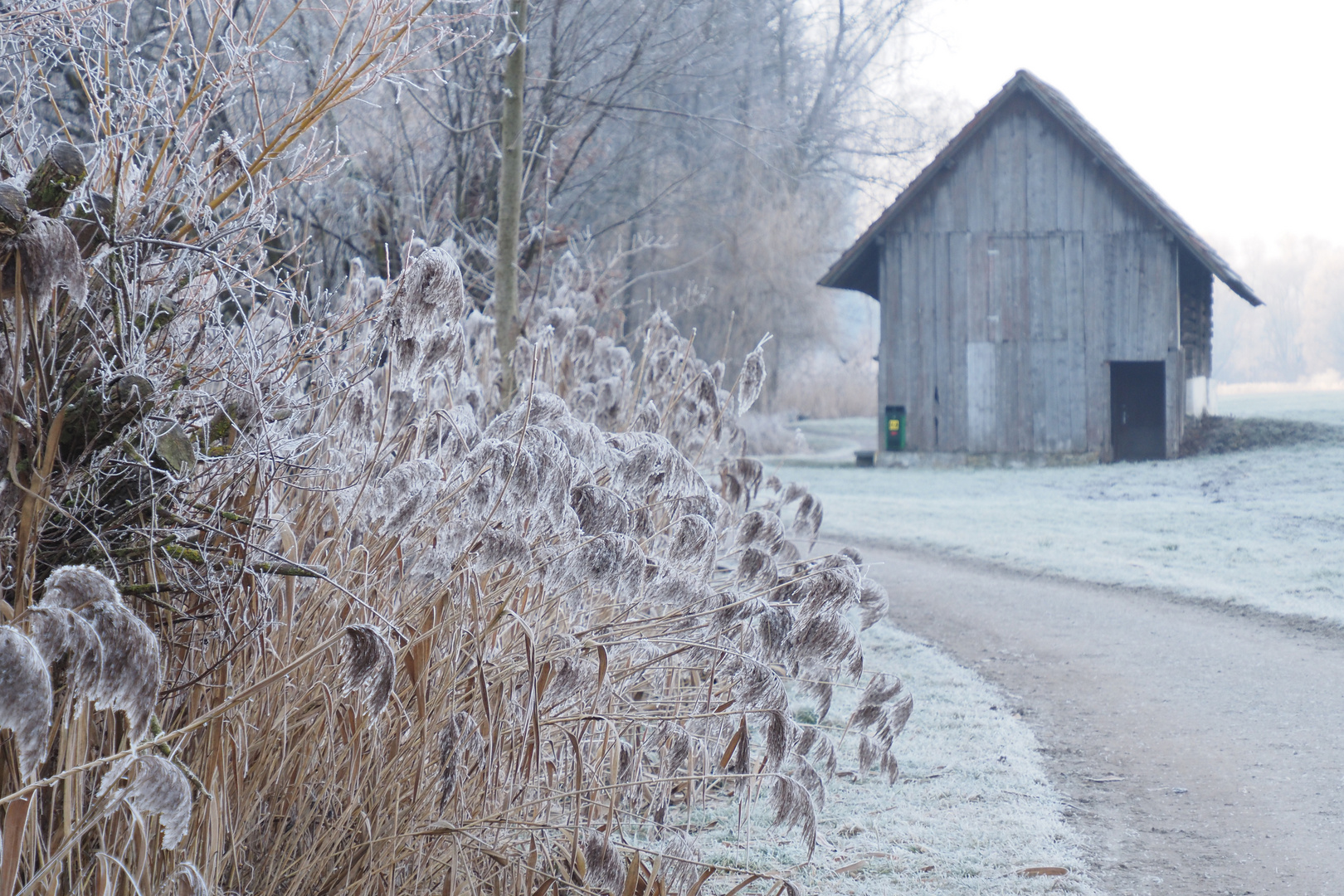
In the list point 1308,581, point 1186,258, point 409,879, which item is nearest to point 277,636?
point 409,879

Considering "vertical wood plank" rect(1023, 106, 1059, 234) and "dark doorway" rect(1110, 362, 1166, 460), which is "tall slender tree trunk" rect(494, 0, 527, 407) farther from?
"dark doorway" rect(1110, 362, 1166, 460)

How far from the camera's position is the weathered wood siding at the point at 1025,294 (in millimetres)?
17719

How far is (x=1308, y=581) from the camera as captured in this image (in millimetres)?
7789

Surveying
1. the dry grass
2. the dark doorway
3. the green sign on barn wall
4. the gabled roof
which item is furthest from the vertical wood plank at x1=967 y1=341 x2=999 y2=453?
the dry grass

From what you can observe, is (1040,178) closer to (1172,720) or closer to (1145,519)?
(1145,519)

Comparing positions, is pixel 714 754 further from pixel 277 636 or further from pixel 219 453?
pixel 219 453

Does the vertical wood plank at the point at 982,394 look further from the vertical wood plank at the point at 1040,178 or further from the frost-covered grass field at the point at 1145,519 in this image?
the vertical wood plank at the point at 1040,178

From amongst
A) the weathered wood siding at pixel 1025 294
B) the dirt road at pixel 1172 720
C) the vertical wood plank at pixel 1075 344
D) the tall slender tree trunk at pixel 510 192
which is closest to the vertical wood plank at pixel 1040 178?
the weathered wood siding at pixel 1025 294

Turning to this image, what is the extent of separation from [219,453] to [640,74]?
6.76 m

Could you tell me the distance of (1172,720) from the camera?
470 centimetres

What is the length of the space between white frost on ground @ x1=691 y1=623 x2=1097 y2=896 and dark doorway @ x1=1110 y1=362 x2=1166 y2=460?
16746mm

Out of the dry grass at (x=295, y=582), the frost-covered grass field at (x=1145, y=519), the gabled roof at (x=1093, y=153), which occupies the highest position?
the gabled roof at (x=1093, y=153)

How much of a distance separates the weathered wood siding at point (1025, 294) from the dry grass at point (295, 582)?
635 inches

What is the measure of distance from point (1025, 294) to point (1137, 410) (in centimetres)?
399
